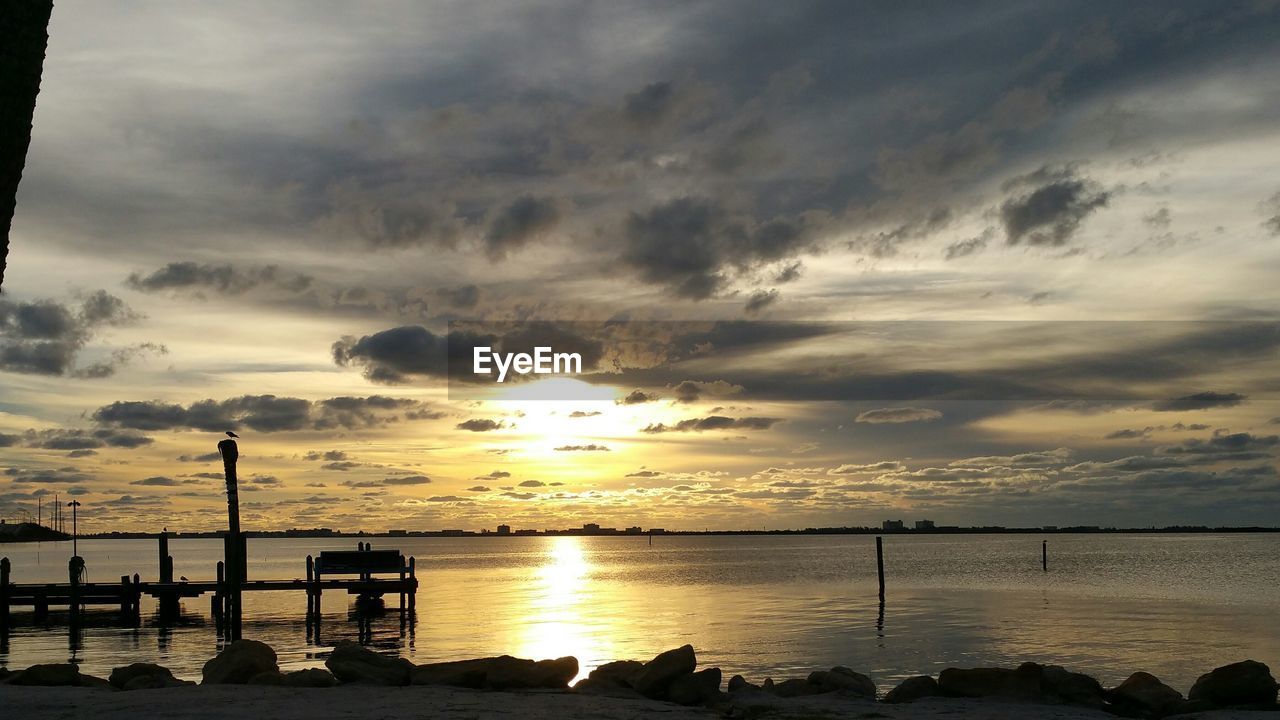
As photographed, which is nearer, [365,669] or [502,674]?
[502,674]

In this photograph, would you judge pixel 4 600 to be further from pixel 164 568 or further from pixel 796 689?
pixel 796 689

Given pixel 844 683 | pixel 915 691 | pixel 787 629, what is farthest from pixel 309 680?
pixel 787 629

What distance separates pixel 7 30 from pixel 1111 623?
4457 centimetres

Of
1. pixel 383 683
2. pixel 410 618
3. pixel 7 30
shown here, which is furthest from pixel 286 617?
→ pixel 7 30

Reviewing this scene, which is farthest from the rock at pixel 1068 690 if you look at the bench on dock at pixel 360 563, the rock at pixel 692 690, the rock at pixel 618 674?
the bench on dock at pixel 360 563

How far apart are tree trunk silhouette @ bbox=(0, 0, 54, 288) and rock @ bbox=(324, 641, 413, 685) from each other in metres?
12.2

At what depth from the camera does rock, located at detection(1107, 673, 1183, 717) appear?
19328 mm

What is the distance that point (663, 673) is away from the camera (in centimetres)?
1870

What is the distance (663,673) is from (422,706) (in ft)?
15.0

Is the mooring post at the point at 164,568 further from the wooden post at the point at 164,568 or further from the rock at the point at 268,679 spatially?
the rock at the point at 268,679

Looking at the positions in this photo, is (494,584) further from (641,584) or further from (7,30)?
(7,30)

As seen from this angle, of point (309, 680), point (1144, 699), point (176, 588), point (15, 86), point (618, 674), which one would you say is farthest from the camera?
point (176, 588)

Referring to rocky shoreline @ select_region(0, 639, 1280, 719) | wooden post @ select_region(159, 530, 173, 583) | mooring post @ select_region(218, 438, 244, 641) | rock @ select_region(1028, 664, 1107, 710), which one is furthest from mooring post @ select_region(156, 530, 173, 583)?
rock @ select_region(1028, 664, 1107, 710)

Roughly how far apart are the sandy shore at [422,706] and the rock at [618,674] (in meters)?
1.39
